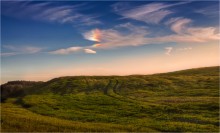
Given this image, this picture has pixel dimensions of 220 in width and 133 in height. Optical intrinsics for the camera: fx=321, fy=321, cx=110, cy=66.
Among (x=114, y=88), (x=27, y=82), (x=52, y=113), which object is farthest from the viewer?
(x=27, y=82)

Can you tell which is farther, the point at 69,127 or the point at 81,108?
the point at 81,108

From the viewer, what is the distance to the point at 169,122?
42031mm

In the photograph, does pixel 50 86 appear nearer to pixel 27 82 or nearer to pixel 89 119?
pixel 27 82

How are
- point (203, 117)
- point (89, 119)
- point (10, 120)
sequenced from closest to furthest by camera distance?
A: point (10, 120) → point (203, 117) → point (89, 119)

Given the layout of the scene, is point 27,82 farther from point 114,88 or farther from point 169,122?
point 169,122

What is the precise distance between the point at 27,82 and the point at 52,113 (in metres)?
109

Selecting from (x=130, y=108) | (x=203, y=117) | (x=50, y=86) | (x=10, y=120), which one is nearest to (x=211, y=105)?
(x=203, y=117)

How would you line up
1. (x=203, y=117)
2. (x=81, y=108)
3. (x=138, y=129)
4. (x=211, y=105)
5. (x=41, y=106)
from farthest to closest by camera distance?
(x=41, y=106)
(x=81, y=108)
(x=211, y=105)
(x=203, y=117)
(x=138, y=129)

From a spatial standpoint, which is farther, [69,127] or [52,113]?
[52,113]

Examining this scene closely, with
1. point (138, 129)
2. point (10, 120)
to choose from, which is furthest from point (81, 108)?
point (138, 129)

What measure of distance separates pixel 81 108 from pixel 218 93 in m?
32.7

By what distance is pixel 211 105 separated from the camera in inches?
2121

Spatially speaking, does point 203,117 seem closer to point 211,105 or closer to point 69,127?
point 211,105

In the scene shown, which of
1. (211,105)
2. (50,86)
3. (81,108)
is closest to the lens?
(211,105)
